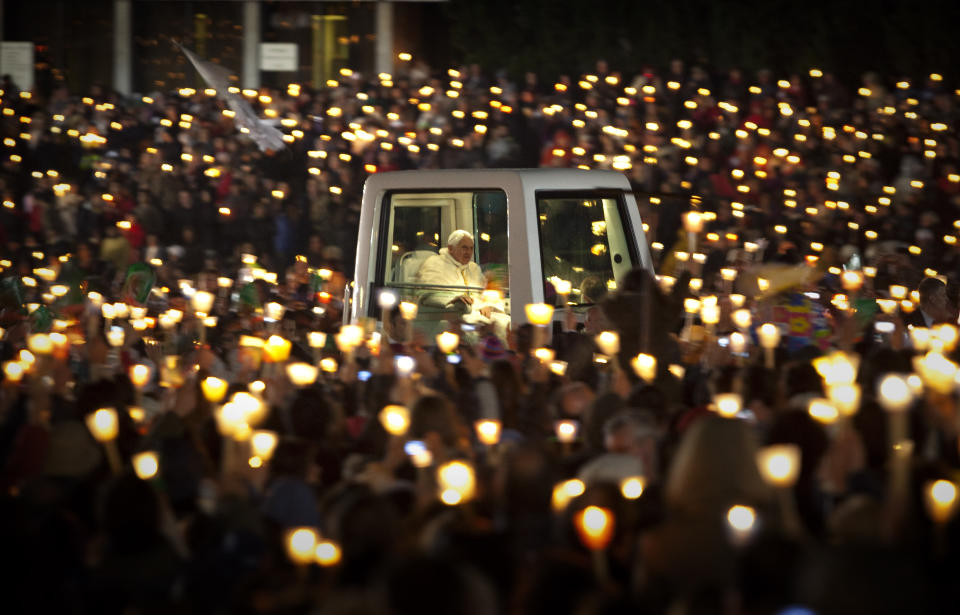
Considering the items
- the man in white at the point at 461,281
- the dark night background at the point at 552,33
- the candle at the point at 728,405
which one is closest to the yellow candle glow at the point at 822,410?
the candle at the point at 728,405

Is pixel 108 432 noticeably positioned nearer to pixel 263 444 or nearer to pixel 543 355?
pixel 263 444

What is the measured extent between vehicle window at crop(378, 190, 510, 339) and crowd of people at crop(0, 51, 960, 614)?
28cm

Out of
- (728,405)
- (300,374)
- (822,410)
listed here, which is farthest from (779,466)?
(300,374)

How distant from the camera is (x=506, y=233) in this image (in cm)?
803

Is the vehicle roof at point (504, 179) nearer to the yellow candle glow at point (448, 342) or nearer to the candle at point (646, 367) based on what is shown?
the yellow candle glow at point (448, 342)

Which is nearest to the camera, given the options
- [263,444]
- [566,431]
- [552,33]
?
[263,444]

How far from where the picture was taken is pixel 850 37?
1786cm

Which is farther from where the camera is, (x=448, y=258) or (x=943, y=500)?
(x=448, y=258)

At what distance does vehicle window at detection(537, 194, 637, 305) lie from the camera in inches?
315

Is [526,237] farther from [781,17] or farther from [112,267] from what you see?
[781,17]

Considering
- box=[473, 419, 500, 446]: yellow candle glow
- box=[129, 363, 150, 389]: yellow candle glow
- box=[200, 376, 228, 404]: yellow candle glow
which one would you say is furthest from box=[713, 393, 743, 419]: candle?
box=[129, 363, 150, 389]: yellow candle glow

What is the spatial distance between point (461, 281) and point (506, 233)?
46 cm

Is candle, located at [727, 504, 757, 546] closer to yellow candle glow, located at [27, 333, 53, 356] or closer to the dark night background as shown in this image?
yellow candle glow, located at [27, 333, 53, 356]

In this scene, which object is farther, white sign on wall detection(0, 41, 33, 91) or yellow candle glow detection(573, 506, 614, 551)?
white sign on wall detection(0, 41, 33, 91)
